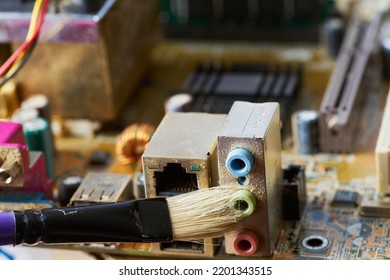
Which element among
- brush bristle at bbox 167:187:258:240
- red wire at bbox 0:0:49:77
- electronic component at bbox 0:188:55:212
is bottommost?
electronic component at bbox 0:188:55:212

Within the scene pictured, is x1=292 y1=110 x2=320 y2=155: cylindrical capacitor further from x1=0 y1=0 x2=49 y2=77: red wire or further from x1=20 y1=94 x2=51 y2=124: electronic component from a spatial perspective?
x1=0 y1=0 x2=49 y2=77: red wire

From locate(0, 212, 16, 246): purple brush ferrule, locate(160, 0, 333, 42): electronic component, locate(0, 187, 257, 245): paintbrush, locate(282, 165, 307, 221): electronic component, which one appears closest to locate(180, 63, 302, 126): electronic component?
locate(160, 0, 333, 42): electronic component

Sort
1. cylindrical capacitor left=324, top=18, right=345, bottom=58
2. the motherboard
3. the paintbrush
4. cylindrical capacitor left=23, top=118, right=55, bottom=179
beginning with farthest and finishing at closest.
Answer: cylindrical capacitor left=324, top=18, right=345, bottom=58
cylindrical capacitor left=23, top=118, right=55, bottom=179
the motherboard
the paintbrush

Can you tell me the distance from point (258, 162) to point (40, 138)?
1752 mm

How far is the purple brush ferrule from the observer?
5.58m

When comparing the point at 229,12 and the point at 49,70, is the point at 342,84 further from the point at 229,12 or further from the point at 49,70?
the point at 49,70

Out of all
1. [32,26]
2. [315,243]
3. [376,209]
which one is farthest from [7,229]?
[376,209]

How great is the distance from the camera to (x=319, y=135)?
23.1 ft

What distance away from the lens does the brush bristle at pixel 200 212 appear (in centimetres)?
578

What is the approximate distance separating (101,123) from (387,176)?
7.42 ft

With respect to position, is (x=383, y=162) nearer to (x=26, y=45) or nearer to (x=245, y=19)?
(x=26, y=45)

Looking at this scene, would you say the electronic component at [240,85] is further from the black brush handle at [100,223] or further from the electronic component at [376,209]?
the black brush handle at [100,223]
